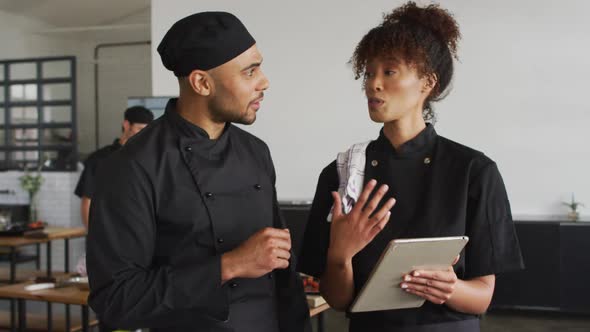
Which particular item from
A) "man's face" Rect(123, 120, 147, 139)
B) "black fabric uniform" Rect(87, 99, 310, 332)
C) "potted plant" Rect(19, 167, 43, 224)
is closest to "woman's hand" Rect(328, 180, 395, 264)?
"black fabric uniform" Rect(87, 99, 310, 332)

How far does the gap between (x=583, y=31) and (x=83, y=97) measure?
8.85 m

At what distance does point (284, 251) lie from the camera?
5.33ft

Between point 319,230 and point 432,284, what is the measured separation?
40 centimetres

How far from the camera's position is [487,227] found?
1777mm

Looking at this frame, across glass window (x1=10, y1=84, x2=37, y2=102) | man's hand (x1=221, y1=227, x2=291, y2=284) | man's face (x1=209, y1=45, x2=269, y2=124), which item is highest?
glass window (x1=10, y1=84, x2=37, y2=102)

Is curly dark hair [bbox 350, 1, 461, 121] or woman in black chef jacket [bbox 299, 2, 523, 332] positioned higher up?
curly dark hair [bbox 350, 1, 461, 121]

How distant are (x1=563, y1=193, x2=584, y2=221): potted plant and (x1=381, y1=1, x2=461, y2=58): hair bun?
4.71 m

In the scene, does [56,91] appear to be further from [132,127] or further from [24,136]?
[132,127]

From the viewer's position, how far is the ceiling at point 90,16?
1084 centimetres

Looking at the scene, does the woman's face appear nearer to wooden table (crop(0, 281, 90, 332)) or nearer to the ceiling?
wooden table (crop(0, 281, 90, 332))

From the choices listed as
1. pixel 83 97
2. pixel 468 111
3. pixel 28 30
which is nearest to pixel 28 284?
pixel 468 111

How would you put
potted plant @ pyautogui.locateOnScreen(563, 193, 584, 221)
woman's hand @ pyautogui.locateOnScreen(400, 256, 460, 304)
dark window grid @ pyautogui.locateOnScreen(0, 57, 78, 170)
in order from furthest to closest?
1. dark window grid @ pyautogui.locateOnScreen(0, 57, 78, 170)
2. potted plant @ pyautogui.locateOnScreen(563, 193, 584, 221)
3. woman's hand @ pyautogui.locateOnScreen(400, 256, 460, 304)

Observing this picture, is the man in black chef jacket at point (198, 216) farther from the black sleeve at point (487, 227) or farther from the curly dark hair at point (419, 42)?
the black sleeve at point (487, 227)

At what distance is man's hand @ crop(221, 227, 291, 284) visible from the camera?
1603 millimetres
